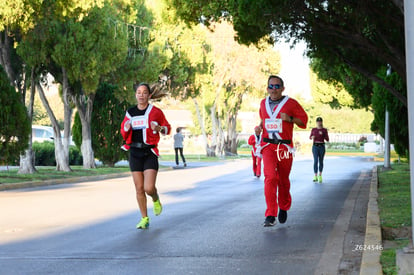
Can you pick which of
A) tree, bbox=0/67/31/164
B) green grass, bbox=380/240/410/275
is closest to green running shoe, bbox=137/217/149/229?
green grass, bbox=380/240/410/275

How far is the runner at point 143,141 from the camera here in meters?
10.2

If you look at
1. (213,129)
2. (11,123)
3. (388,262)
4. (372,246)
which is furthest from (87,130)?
(213,129)

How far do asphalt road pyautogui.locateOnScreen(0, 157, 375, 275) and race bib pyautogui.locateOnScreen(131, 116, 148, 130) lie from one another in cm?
138

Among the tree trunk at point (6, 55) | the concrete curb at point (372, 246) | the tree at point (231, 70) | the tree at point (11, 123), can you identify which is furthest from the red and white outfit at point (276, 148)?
the tree at point (231, 70)

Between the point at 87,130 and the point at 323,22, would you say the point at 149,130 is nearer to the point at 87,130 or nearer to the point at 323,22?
the point at 323,22

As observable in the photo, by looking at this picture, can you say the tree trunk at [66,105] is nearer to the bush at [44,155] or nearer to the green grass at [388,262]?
the bush at [44,155]

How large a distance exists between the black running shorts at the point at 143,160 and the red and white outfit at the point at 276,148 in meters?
1.49

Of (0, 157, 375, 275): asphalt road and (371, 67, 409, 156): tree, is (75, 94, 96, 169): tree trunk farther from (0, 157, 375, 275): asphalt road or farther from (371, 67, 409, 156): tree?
(0, 157, 375, 275): asphalt road

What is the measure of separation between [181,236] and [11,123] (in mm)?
12907

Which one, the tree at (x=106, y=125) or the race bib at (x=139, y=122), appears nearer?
the race bib at (x=139, y=122)

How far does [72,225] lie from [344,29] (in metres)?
8.86

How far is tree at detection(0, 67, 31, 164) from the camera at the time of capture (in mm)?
21016

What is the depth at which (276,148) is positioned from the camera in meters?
10.1

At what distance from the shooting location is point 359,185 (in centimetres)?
1997
